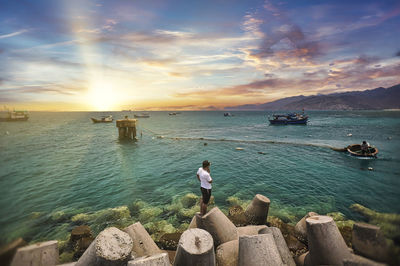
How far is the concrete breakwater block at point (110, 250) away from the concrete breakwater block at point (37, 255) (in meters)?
1.00

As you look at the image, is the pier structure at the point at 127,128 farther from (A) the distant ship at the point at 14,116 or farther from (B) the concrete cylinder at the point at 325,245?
(A) the distant ship at the point at 14,116

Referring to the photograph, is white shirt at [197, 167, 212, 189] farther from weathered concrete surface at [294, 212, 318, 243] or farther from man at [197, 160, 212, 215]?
weathered concrete surface at [294, 212, 318, 243]

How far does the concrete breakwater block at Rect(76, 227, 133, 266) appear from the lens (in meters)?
4.27

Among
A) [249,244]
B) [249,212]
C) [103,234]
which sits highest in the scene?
[103,234]

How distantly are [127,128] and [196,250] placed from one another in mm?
36272

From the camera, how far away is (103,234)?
4629mm

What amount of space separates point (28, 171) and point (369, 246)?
27.3 meters

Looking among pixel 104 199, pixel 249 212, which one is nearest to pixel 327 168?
pixel 249 212

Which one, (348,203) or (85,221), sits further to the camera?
(348,203)

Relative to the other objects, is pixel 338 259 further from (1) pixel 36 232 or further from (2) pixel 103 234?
(1) pixel 36 232

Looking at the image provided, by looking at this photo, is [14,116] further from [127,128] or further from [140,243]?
[140,243]

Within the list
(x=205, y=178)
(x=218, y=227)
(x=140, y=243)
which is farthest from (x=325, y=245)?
(x=140, y=243)

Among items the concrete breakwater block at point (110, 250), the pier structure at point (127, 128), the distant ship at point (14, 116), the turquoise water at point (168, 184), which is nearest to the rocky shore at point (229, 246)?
the concrete breakwater block at point (110, 250)

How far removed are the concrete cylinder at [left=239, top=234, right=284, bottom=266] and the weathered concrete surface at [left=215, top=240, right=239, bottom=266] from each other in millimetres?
713
